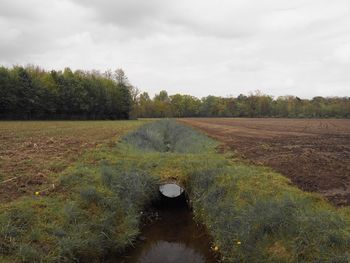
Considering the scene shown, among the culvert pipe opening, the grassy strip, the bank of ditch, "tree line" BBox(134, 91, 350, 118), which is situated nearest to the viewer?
the bank of ditch

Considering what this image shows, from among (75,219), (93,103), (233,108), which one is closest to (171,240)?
(75,219)

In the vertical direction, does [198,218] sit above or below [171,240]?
above

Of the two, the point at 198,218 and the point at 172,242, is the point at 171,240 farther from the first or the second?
the point at 198,218

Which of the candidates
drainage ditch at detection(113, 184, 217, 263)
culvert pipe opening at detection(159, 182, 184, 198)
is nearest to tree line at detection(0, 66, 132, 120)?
culvert pipe opening at detection(159, 182, 184, 198)

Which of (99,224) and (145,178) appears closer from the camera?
(99,224)

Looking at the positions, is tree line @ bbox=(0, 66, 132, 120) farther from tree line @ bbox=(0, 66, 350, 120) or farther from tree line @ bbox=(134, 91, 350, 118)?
tree line @ bbox=(134, 91, 350, 118)

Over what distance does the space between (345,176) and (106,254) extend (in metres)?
10.1

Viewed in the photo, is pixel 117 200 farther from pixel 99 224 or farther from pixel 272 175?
pixel 272 175

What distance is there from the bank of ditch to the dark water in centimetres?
35

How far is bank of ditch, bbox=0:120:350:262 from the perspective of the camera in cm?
658

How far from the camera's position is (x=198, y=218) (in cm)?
1052

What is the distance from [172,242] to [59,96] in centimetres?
6909

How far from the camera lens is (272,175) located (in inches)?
491

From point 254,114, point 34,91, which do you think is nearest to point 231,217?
point 34,91
